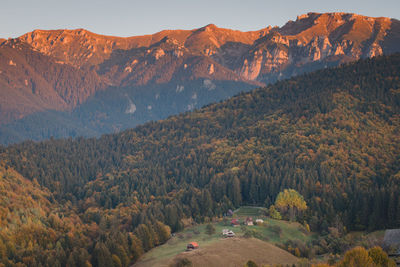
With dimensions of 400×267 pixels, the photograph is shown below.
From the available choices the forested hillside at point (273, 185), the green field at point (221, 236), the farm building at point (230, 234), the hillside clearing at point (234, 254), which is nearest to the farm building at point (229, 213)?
the forested hillside at point (273, 185)

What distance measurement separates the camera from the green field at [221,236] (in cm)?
10406

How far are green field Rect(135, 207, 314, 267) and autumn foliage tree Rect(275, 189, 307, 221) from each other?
5.91 metres

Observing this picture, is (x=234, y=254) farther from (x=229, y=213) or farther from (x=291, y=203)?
(x=229, y=213)

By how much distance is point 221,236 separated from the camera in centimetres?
11062

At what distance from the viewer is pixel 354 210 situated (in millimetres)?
131125

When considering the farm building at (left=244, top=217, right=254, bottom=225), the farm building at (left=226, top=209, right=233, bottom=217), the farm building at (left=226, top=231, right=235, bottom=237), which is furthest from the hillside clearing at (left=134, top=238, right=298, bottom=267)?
the farm building at (left=226, top=209, right=233, bottom=217)

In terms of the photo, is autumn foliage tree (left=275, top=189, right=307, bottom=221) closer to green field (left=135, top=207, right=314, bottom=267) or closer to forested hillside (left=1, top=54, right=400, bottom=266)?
forested hillside (left=1, top=54, right=400, bottom=266)

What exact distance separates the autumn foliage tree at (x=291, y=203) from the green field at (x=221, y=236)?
5.91 metres

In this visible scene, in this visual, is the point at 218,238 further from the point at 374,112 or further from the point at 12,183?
the point at 374,112

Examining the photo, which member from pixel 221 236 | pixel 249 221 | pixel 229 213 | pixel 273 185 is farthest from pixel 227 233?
pixel 273 185

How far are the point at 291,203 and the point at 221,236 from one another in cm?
3534

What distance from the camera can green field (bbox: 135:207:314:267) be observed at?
10406 cm

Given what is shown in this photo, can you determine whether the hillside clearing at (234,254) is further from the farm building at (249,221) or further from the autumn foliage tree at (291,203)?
the autumn foliage tree at (291,203)

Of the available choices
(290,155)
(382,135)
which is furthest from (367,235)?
(382,135)
